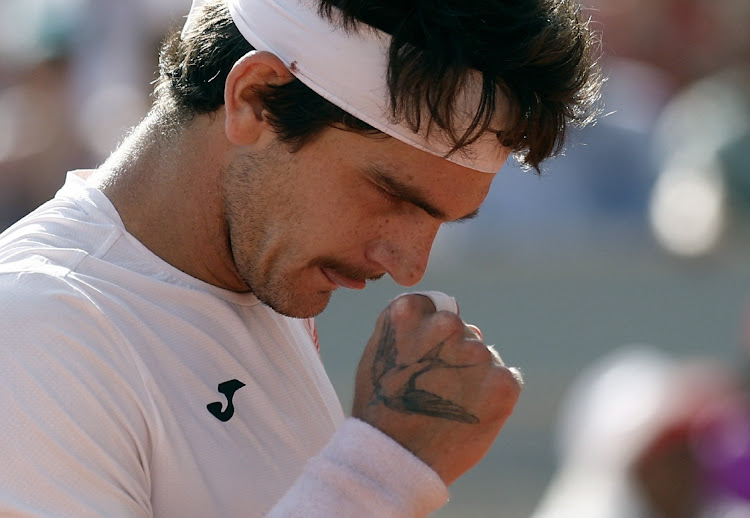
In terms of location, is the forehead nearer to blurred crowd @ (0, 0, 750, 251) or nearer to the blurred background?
the blurred background

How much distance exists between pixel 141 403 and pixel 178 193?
0.41 m

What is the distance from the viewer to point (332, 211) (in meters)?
2.09

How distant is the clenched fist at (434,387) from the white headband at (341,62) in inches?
11.1

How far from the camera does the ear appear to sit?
2.04 meters

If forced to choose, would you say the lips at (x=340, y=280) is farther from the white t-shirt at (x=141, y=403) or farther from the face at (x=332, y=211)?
the white t-shirt at (x=141, y=403)

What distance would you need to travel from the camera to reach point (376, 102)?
2012 mm

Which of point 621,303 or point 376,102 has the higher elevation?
point 376,102

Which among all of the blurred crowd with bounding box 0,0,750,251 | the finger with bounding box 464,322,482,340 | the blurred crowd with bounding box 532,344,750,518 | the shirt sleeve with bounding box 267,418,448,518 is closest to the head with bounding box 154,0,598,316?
the finger with bounding box 464,322,482,340

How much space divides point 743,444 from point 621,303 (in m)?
1.93

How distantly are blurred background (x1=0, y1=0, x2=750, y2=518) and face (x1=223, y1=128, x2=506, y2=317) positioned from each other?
2.36m

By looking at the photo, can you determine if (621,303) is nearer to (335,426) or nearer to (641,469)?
(641,469)

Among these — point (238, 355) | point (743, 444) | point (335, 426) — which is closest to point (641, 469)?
point (743, 444)

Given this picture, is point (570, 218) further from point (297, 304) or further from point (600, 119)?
point (297, 304)

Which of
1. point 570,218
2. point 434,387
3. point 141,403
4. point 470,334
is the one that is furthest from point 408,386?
point 570,218
